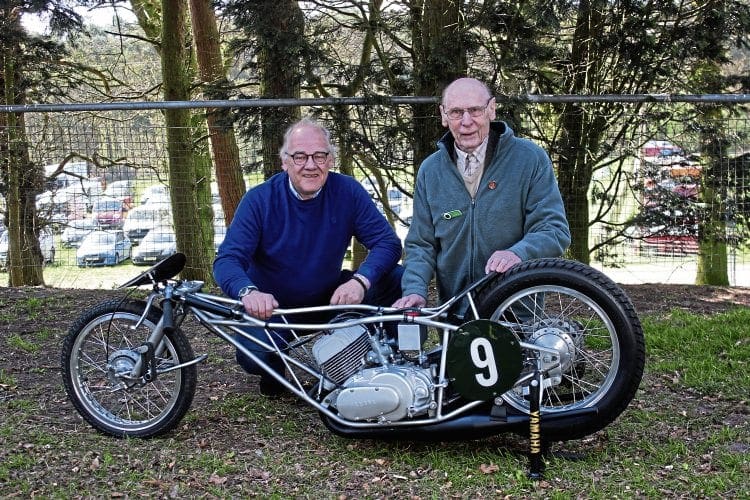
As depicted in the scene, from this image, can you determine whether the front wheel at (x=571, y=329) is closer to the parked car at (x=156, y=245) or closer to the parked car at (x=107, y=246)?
the parked car at (x=156, y=245)

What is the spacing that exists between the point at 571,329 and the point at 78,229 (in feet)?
23.3

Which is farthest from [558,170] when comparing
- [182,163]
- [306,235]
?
[306,235]

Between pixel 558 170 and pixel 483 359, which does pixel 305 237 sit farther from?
pixel 558 170

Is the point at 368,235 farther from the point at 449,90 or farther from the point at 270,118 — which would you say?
the point at 270,118

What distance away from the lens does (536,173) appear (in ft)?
12.1

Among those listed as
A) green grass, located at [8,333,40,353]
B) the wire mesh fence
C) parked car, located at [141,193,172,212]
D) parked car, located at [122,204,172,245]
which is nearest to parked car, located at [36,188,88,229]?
the wire mesh fence

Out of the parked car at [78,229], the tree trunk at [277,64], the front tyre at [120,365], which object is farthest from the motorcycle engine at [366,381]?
Answer: the parked car at [78,229]

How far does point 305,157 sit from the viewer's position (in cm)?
385

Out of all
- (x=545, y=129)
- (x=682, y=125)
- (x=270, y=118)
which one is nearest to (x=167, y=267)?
(x=270, y=118)

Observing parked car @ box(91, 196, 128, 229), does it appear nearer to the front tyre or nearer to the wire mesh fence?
the wire mesh fence

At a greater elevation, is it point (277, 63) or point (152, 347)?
point (277, 63)

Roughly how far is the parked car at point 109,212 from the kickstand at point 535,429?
21.5 feet

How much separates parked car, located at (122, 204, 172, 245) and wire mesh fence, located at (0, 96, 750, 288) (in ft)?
0.04

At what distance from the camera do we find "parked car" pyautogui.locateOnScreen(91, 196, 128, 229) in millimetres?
8867
